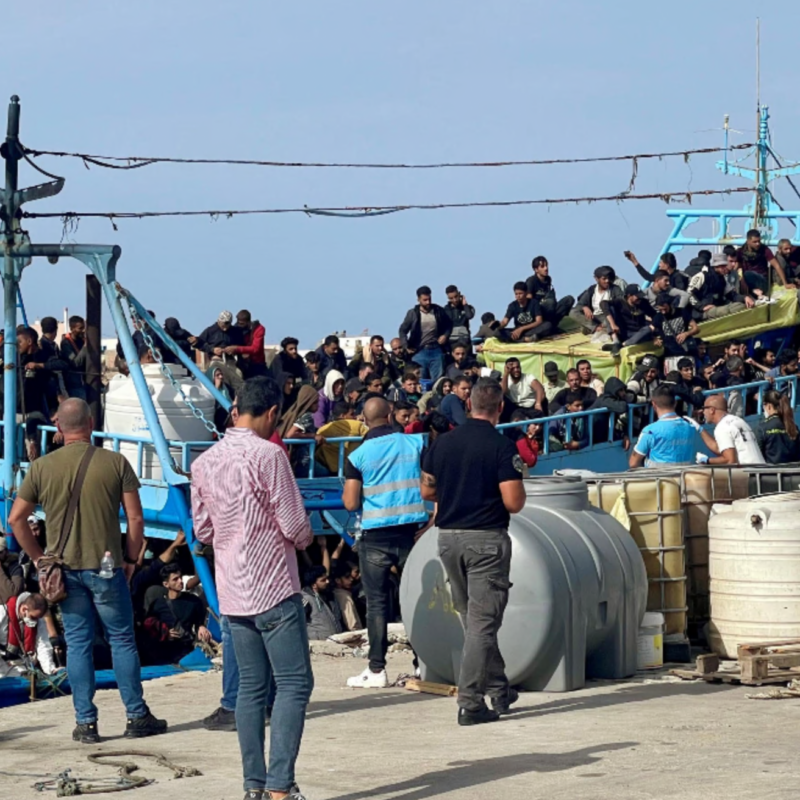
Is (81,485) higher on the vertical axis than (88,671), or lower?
higher

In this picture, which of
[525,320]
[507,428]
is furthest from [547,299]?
[507,428]

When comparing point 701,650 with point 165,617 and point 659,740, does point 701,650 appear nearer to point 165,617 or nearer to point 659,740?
point 659,740

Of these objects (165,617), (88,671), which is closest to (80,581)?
(88,671)

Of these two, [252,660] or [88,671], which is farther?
[88,671]

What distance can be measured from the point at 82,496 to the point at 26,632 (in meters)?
4.71

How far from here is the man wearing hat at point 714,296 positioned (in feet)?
73.2

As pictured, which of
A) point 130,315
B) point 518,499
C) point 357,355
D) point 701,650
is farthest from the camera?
point 357,355

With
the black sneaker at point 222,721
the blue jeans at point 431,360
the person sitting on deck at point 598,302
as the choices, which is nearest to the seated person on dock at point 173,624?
the black sneaker at point 222,721

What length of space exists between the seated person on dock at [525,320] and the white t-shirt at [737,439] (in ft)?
28.9

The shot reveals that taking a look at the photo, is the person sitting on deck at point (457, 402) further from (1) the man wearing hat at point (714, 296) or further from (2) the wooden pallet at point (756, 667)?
(2) the wooden pallet at point (756, 667)

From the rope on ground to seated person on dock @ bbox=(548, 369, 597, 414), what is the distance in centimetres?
1248

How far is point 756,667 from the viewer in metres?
9.66

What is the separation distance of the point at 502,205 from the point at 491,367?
3.01 metres

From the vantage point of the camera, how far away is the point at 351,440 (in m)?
17.3
